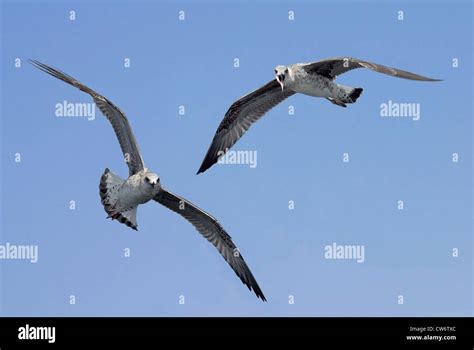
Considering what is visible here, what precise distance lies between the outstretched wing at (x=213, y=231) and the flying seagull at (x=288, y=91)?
2.88ft

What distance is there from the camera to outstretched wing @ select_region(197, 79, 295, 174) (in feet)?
35.1

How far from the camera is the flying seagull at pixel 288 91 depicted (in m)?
9.24

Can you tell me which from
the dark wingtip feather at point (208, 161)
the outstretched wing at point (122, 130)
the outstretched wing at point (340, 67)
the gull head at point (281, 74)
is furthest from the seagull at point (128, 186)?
A: the outstretched wing at point (340, 67)

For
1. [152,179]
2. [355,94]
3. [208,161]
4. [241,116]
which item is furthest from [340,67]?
[152,179]

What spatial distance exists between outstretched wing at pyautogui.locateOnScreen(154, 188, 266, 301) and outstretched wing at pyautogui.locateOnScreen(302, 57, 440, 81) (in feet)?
7.49

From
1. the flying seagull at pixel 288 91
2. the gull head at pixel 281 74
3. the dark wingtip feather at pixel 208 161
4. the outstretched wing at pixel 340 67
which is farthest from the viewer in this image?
the dark wingtip feather at pixel 208 161

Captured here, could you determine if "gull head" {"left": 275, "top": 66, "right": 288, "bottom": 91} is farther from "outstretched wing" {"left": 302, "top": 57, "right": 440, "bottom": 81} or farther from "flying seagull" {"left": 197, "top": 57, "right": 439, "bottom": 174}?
"outstretched wing" {"left": 302, "top": 57, "right": 440, "bottom": 81}

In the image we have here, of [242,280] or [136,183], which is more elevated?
[136,183]

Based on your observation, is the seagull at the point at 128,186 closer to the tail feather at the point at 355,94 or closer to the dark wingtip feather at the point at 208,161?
the dark wingtip feather at the point at 208,161

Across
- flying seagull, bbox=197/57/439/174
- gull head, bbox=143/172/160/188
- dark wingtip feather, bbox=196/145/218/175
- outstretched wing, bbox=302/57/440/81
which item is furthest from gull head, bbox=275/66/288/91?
gull head, bbox=143/172/160/188

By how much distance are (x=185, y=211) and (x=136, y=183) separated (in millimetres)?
1196
